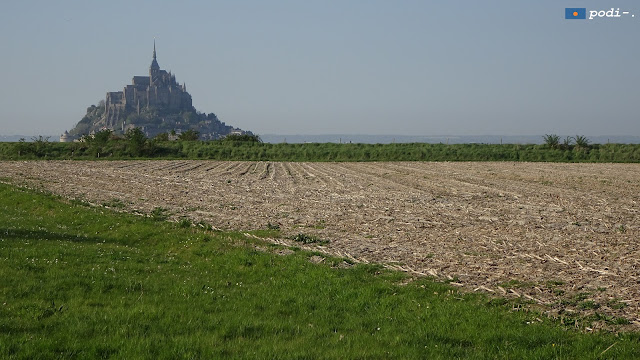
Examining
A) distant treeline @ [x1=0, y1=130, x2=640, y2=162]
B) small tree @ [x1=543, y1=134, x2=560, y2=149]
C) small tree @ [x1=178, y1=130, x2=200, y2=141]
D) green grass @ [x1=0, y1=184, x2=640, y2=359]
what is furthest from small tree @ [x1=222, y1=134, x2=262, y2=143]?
green grass @ [x1=0, y1=184, x2=640, y2=359]

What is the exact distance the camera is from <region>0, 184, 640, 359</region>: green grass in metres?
9.88

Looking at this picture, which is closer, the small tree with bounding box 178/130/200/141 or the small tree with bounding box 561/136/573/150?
the small tree with bounding box 561/136/573/150

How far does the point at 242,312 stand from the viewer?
40.1 ft

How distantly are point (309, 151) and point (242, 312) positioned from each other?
86.4 m

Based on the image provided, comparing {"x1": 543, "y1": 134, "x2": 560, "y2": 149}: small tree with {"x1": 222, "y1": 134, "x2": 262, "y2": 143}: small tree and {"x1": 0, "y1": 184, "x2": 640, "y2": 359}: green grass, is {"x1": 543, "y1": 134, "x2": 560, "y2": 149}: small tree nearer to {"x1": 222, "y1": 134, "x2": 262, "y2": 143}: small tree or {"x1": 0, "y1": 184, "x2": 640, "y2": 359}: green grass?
{"x1": 222, "y1": 134, "x2": 262, "y2": 143}: small tree

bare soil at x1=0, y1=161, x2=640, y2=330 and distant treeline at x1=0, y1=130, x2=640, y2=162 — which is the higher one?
distant treeline at x1=0, y1=130, x2=640, y2=162

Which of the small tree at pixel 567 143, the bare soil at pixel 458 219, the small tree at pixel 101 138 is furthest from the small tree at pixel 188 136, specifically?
the small tree at pixel 567 143

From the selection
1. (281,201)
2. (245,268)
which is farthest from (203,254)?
(281,201)

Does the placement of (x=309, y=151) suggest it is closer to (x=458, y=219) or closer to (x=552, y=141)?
(x=552, y=141)

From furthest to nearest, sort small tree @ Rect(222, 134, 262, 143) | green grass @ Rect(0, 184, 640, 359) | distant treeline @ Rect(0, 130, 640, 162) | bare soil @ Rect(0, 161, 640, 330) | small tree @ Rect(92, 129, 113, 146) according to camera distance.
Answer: small tree @ Rect(222, 134, 262, 143)
small tree @ Rect(92, 129, 113, 146)
distant treeline @ Rect(0, 130, 640, 162)
bare soil @ Rect(0, 161, 640, 330)
green grass @ Rect(0, 184, 640, 359)

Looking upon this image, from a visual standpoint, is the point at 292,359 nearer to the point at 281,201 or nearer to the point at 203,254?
the point at 203,254

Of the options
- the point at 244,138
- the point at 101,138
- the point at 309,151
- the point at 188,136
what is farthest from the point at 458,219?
the point at 188,136

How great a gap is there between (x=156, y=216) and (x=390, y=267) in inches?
553

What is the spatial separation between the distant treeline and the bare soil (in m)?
37.6
